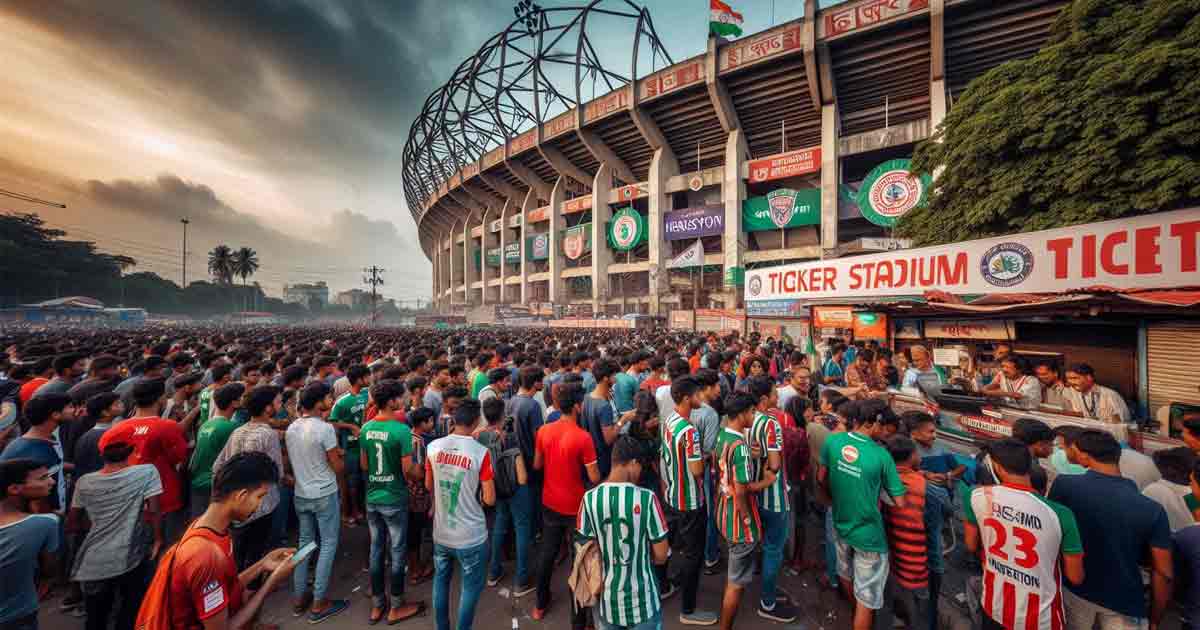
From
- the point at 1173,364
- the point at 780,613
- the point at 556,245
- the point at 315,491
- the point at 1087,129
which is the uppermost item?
the point at 556,245

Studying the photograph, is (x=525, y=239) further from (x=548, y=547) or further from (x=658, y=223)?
(x=548, y=547)

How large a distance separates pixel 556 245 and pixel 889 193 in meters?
26.0

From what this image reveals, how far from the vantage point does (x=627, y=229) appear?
32688 mm

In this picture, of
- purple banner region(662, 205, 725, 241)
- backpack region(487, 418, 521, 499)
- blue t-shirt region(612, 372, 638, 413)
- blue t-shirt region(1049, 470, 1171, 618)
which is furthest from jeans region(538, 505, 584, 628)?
purple banner region(662, 205, 725, 241)

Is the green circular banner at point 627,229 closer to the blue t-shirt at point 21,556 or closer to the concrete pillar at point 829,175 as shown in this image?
the concrete pillar at point 829,175

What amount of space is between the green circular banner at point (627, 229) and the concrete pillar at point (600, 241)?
5.00ft

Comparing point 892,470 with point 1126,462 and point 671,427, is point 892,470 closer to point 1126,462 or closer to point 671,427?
point 671,427

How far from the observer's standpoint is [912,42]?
846 inches

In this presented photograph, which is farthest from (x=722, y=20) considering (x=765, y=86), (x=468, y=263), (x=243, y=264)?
(x=243, y=264)

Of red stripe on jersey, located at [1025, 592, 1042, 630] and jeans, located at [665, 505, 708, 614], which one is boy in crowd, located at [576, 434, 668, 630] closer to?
jeans, located at [665, 505, 708, 614]

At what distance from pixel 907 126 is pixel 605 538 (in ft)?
101

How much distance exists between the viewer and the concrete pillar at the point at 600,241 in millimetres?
34469

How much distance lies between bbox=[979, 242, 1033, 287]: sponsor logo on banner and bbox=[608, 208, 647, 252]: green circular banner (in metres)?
25.5

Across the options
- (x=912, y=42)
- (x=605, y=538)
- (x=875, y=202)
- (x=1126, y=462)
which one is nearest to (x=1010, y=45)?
(x=912, y=42)
